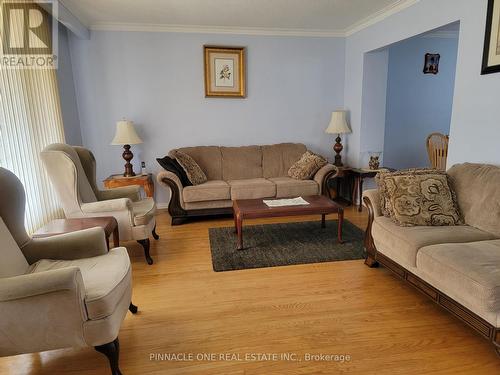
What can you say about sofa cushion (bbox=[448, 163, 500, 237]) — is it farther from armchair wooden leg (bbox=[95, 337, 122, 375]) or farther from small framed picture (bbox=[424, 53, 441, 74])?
small framed picture (bbox=[424, 53, 441, 74])

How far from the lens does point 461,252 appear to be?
1866 millimetres

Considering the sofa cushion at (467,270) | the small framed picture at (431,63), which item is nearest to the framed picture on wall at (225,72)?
the small framed picture at (431,63)

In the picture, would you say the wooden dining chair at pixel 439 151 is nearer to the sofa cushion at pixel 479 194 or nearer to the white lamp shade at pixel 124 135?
the sofa cushion at pixel 479 194

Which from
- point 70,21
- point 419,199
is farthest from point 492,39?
point 70,21

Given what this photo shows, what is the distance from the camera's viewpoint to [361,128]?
4.45m

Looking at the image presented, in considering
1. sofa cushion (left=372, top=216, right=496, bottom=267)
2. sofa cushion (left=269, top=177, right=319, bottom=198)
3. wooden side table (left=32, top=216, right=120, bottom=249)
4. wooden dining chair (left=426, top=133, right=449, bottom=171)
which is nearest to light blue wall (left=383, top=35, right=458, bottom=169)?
wooden dining chair (left=426, top=133, right=449, bottom=171)

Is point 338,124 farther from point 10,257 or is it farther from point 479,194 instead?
point 10,257

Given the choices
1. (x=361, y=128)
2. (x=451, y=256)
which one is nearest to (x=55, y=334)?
(x=451, y=256)

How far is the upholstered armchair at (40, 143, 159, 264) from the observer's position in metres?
2.62

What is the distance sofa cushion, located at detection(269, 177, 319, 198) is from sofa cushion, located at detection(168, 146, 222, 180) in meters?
0.84

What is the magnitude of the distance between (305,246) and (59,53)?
3.63m

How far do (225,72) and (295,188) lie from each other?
193cm

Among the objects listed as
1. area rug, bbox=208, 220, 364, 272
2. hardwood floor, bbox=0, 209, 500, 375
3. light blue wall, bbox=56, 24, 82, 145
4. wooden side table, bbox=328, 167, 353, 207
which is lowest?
hardwood floor, bbox=0, 209, 500, 375

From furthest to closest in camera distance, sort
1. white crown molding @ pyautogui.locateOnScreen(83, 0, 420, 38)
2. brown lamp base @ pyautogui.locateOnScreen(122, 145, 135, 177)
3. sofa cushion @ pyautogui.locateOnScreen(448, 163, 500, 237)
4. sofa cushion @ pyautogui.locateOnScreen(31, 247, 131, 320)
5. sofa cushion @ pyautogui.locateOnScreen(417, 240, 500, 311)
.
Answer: brown lamp base @ pyautogui.locateOnScreen(122, 145, 135, 177)
white crown molding @ pyautogui.locateOnScreen(83, 0, 420, 38)
sofa cushion @ pyautogui.locateOnScreen(448, 163, 500, 237)
sofa cushion @ pyautogui.locateOnScreen(417, 240, 500, 311)
sofa cushion @ pyautogui.locateOnScreen(31, 247, 131, 320)
